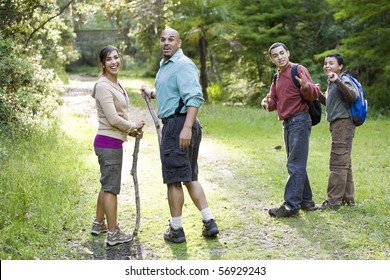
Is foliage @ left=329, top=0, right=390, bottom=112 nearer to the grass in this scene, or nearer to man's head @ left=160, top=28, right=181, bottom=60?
the grass

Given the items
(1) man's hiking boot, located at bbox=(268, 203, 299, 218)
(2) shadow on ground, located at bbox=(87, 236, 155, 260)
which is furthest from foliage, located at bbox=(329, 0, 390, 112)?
(2) shadow on ground, located at bbox=(87, 236, 155, 260)

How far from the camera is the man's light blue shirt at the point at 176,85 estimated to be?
5.01m

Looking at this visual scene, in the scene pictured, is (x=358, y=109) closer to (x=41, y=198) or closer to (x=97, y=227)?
(x=97, y=227)

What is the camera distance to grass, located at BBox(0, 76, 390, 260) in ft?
16.8

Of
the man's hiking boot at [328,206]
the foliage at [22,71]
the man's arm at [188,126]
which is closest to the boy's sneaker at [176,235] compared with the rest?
the man's arm at [188,126]

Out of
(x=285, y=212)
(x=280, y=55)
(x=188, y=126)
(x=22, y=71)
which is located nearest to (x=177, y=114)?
(x=188, y=126)

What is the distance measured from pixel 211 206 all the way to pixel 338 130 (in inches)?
73.2

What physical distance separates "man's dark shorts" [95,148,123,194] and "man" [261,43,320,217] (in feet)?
6.71

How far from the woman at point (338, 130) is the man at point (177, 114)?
1.93 meters

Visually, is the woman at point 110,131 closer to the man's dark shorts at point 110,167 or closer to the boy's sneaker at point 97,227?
the man's dark shorts at point 110,167

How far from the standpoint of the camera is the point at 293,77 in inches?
237

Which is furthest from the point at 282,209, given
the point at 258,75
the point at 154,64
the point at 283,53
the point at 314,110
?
the point at 154,64

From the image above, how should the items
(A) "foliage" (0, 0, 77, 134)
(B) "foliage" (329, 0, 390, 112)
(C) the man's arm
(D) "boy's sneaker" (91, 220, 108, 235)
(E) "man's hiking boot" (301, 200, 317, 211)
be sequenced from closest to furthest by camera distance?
(C) the man's arm → (D) "boy's sneaker" (91, 220, 108, 235) → (E) "man's hiking boot" (301, 200, 317, 211) → (A) "foliage" (0, 0, 77, 134) → (B) "foliage" (329, 0, 390, 112)

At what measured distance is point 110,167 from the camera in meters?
5.21
